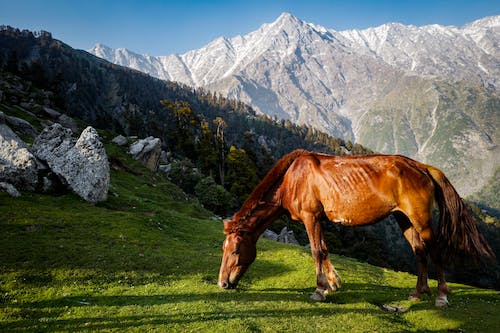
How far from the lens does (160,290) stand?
11.4 meters

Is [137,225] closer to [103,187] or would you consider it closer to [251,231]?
[103,187]

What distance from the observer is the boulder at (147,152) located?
5219 cm

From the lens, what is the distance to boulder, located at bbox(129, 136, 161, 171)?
52188 millimetres

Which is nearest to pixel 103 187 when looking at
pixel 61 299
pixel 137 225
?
pixel 137 225

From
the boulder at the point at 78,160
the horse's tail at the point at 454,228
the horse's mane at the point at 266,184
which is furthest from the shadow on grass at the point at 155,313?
the boulder at the point at 78,160

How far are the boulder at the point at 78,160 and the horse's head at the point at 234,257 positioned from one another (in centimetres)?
1715

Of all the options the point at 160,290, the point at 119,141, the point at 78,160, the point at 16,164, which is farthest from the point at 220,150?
the point at 160,290

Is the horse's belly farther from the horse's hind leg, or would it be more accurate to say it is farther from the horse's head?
the horse's head

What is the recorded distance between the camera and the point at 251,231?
10898 millimetres

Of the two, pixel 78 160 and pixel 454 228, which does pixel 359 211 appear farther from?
pixel 78 160

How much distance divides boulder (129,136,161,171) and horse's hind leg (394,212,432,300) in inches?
1831

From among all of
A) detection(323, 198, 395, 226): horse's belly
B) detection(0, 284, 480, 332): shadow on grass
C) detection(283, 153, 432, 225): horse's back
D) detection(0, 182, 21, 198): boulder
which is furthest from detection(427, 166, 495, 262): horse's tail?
detection(0, 182, 21, 198): boulder

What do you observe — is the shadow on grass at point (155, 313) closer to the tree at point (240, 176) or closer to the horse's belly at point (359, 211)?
the horse's belly at point (359, 211)

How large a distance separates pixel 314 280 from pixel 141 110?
644 ft
